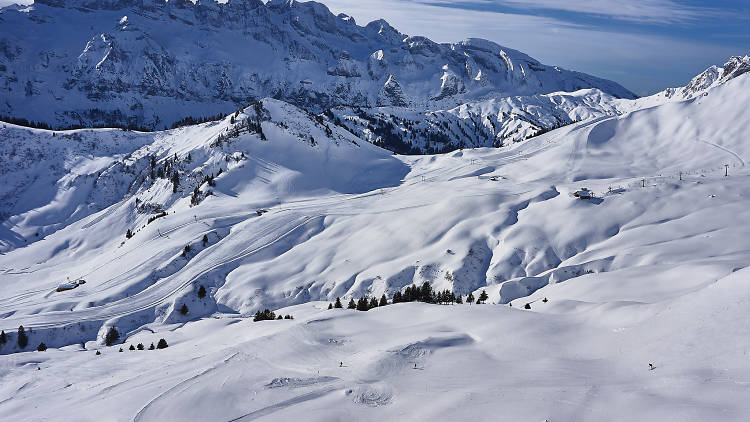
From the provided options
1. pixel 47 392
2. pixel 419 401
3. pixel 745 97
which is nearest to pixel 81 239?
pixel 47 392

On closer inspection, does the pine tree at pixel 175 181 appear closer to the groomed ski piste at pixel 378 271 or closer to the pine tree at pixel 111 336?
the groomed ski piste at pixel 378 271

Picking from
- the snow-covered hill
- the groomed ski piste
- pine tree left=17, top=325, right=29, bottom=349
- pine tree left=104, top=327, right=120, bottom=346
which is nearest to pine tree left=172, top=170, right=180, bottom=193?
the groomed ski piste

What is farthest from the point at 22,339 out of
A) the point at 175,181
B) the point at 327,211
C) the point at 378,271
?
the point at 175,181

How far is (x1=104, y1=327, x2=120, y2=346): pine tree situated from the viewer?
2303 inches

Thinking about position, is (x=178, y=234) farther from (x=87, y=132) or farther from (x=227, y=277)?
Answer: (x=87, y=132)

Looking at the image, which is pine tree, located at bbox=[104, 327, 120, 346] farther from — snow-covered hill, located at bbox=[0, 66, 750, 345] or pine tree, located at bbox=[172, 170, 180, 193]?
pine tree, located at bbox=[172, 170, 180, 193]

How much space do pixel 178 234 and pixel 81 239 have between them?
156ft

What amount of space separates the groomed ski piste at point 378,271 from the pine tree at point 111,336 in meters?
1.00

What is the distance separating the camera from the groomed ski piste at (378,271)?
18547 millimetres

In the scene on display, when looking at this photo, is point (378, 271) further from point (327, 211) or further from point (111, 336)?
point (111, 336)

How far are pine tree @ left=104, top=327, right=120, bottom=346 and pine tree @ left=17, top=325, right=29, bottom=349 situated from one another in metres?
9.64

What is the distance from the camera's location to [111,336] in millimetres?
59219

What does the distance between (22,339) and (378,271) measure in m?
48.8

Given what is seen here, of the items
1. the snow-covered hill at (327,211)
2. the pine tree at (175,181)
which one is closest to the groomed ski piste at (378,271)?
the snow-covered hill at (327,211)
